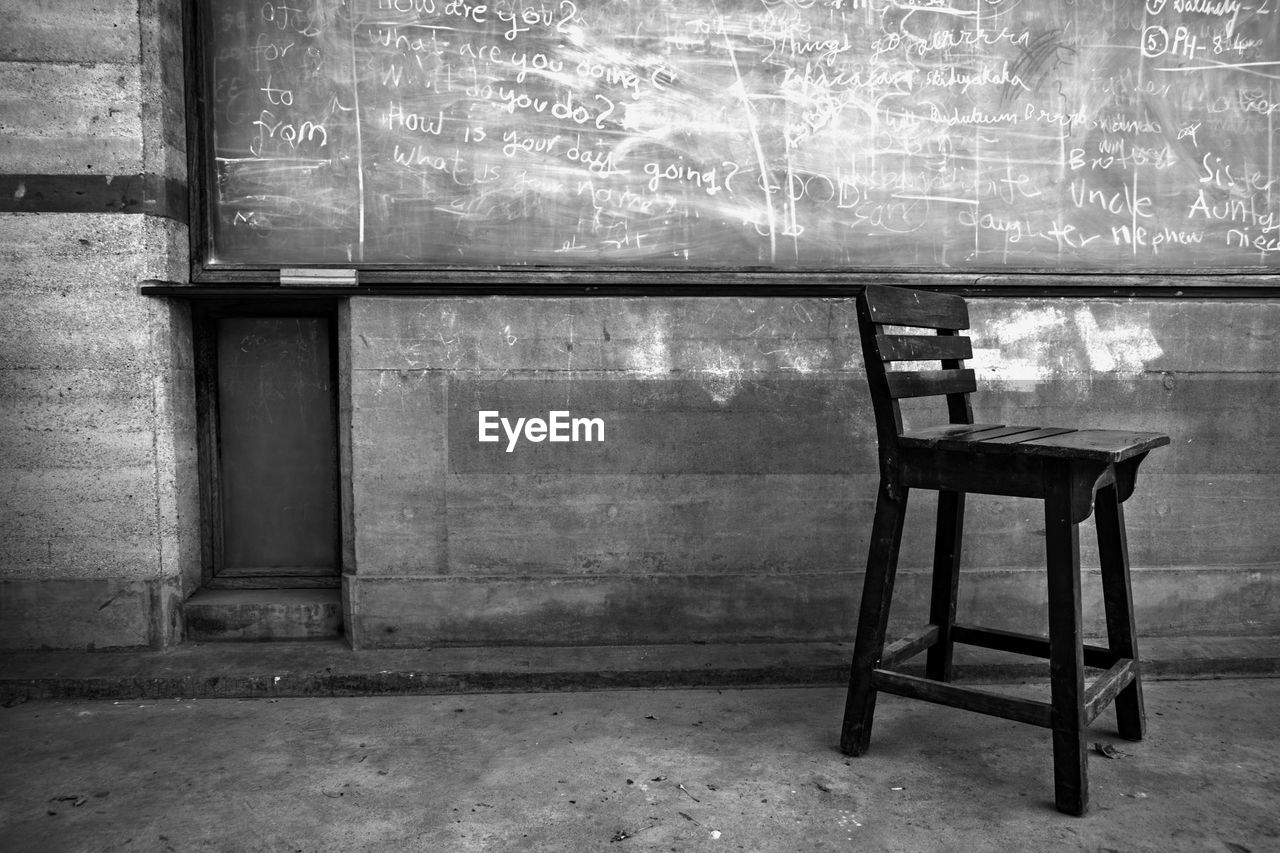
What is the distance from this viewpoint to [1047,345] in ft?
14.1

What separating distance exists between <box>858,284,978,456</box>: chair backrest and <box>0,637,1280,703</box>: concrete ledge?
131cm

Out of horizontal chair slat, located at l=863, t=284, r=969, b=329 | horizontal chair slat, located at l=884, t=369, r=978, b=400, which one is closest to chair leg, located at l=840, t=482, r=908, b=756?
horizontal chair slat, located at l=884, t=369, r=978, b=400

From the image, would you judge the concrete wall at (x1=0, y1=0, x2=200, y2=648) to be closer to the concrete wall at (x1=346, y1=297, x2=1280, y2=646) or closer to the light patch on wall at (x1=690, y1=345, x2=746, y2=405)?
the concrete wall at (x1=346, y1=297, x2=1280, y2=646)

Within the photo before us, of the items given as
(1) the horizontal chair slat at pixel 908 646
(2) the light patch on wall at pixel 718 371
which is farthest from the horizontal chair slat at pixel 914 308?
(1) the horizontal chair slat at pixel 908 646

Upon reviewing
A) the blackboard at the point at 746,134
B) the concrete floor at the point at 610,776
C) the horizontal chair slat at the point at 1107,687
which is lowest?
the concrete floor at the point at 610,776

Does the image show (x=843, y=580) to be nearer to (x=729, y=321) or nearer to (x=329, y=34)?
(x=729, y=321)

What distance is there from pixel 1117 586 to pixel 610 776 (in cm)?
196

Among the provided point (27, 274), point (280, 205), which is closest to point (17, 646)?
point (27, 274)

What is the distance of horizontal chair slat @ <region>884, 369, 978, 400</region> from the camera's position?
304 cm

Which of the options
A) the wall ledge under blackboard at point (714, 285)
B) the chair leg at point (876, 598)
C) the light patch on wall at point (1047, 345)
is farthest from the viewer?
the light patch on wall at point (1047, 345)

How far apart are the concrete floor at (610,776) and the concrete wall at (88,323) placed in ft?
1.99

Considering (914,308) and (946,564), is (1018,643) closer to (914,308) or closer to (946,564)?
(946,564)

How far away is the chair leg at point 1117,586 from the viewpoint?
3.27m

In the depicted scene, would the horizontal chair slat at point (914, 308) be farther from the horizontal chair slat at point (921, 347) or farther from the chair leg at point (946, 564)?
the chair leg at point (946, 564)
